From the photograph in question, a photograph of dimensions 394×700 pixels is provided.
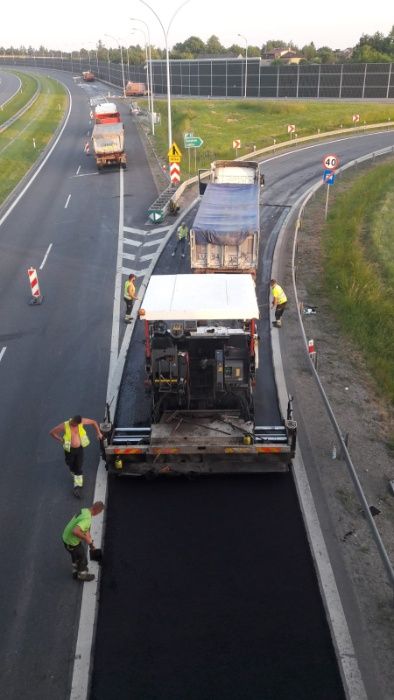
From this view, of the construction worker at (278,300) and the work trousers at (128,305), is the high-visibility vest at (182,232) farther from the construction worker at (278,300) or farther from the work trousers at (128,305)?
the construction worker at (278,300)

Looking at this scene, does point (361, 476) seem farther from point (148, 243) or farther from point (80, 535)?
point (148, 243)

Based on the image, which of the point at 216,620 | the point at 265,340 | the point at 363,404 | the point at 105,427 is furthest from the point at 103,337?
the point at 216,620

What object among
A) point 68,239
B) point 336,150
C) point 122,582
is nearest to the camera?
point 122,582

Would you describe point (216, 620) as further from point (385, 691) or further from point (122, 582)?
point (385, 691)

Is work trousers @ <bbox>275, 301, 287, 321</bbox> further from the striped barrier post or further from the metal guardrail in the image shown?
the striped barrier post

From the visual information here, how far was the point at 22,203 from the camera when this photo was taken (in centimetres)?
2972

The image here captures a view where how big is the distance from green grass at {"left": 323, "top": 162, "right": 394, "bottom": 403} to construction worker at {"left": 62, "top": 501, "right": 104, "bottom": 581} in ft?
24.7

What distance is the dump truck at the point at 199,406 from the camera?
9492 millimetres

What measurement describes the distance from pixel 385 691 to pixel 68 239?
20787 millimetres

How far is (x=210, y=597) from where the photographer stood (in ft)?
24.9

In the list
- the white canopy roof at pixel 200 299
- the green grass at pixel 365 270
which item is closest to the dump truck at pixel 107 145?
the green grass at pixel 365 270

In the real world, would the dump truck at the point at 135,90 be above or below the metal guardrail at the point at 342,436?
above

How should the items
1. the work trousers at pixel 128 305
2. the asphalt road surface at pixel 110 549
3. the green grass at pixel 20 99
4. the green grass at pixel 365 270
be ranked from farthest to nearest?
the green grass at pixel 20 99, the work trousers at pixel 128 305, the green grass at pixel 365 270, the asphalt road surface at pixel 110 549

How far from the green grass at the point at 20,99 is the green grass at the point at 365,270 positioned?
42.4 meters
